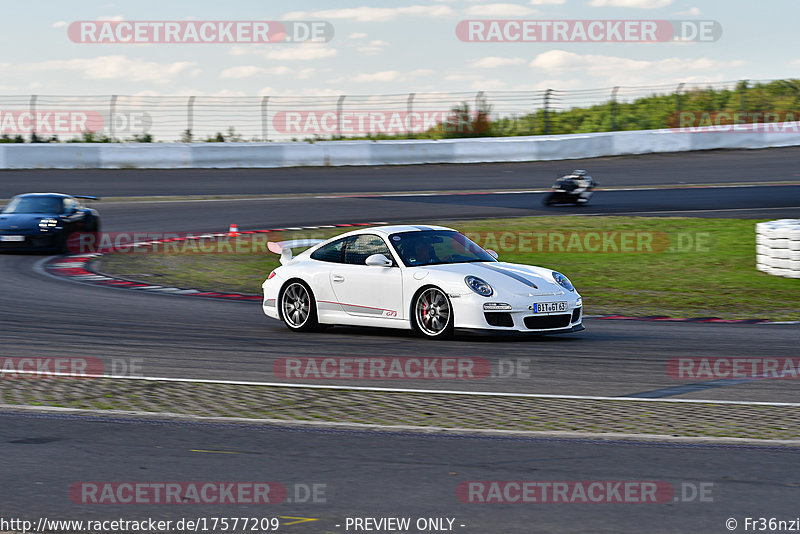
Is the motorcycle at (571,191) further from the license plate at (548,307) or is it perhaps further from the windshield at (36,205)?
the license plate at (548,307)

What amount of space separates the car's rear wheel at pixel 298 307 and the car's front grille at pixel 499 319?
204 cm

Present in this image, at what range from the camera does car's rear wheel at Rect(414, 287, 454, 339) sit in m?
10.4

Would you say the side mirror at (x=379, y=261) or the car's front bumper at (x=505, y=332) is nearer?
the car's front bumper at (x=505, y=332)

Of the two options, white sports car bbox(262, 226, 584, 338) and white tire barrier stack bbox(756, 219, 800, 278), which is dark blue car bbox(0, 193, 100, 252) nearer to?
white sports car bbox(262, 226, 584, 338)

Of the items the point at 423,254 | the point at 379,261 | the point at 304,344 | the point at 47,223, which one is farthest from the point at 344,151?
the point at 304,344

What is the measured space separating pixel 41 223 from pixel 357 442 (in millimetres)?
14350

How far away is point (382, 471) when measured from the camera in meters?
5.46

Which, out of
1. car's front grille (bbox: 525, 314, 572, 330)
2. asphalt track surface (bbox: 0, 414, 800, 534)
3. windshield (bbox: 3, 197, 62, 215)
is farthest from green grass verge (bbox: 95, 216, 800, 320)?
asphalt track surface (bbox: 0, 414, 800, 534)

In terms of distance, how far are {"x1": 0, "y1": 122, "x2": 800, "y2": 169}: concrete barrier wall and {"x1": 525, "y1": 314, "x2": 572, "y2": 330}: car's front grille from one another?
22503 millimetres

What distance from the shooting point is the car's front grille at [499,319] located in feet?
33.4

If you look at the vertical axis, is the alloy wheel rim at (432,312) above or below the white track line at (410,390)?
above

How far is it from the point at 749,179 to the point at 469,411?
77.1ft

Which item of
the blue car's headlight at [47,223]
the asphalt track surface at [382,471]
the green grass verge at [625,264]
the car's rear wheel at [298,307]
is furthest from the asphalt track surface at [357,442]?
the green grass verge at [625,264]

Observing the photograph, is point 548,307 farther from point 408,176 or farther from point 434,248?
point 408,176
